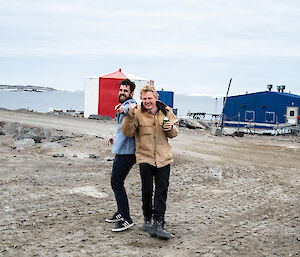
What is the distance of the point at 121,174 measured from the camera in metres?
5.37

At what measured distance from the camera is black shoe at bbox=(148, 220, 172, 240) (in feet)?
16.9

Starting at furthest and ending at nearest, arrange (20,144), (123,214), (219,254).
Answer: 1. (20,144)
2. (123,214)
3. (219,254)

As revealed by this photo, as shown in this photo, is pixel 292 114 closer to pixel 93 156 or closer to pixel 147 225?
pixel 93 156

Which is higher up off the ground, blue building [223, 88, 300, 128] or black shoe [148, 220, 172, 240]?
blue building [223, 88, 300, 128]

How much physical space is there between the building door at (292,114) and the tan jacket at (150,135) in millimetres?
28016

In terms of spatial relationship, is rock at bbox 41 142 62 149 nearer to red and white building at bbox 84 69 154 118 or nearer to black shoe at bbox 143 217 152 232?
black shoe at bbox 143 217 152 232

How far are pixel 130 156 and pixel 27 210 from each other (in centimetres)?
213

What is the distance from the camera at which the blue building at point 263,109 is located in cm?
3128

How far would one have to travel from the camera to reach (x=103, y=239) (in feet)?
16.7

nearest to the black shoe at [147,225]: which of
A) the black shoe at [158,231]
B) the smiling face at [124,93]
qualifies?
the black shoe at [158,231]

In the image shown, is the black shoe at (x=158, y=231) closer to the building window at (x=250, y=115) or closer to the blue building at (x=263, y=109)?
the blue building at (x=263, y=109)

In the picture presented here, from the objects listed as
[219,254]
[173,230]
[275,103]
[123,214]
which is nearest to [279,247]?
[219,254]

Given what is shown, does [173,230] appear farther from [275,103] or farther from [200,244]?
[275,103]

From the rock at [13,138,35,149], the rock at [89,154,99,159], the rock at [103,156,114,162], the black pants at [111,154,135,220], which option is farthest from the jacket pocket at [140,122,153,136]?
the rock at [13,138,35,149]
